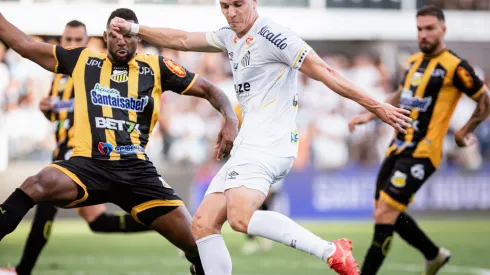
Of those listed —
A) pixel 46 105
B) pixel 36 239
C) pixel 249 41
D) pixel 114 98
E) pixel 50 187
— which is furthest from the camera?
pixel 46 105

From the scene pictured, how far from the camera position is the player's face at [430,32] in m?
8.71

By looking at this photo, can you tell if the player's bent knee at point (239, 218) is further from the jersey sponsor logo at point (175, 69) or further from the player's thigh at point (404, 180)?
the player's thigh at point (404, 180)

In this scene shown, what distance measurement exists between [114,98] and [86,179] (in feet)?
2.29

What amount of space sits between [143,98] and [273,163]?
4.47ft

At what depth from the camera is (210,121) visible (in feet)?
59.3

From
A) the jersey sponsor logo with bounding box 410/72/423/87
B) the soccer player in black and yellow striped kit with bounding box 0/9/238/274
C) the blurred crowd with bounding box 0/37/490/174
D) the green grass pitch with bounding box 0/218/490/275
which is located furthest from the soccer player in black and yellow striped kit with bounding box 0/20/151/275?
the blurred crowd with bounding box 0/37/490/174

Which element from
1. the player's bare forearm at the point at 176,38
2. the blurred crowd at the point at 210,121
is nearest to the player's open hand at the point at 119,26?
the player's bare forearm at the point at 176,38

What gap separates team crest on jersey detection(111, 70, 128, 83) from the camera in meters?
6.92

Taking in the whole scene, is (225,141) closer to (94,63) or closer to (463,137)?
(94,63)

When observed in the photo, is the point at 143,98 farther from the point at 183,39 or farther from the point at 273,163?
the point at 273,163

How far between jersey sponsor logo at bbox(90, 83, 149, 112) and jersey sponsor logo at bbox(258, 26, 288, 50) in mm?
1327

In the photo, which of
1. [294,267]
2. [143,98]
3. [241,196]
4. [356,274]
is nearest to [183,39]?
[143,98]

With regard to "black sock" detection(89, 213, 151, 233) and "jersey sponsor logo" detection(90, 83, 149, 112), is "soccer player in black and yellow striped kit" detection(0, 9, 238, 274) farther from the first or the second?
"black sock" detection(89, 213, 151, 233)

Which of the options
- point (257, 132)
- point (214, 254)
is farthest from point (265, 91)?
point (214, 254)
